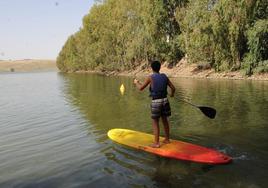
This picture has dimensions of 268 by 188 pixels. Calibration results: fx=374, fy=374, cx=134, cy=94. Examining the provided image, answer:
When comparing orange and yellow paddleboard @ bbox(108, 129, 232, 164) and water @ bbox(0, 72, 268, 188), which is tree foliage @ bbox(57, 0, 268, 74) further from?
orange and yellow paddleboard @ bbox(108, 129, 232, 164)

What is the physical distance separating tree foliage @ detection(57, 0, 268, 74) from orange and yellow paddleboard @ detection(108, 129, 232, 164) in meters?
28.0

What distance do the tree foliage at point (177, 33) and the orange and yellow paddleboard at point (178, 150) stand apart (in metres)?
28.0

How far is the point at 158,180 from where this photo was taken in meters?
9.10

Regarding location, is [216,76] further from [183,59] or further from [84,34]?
[84,34]

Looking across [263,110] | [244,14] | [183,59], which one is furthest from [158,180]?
[183,59]

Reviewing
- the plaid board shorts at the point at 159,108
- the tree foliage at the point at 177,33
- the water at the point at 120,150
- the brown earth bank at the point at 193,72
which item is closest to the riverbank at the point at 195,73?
the brown earth bank at the point at 193,72

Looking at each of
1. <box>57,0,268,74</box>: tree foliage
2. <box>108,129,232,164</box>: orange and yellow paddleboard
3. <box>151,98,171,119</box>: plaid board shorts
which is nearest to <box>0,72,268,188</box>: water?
<box>108,129,232,164</box>: orange and yellow paddleboard

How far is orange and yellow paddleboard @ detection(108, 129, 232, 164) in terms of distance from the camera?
10.1m

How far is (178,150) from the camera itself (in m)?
10.8

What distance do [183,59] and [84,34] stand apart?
45790 millimetres

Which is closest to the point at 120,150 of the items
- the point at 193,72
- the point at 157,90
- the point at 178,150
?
the point at 178,150

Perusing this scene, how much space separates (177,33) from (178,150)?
51.9 meters

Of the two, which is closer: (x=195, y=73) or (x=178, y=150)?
(x=178, y=150)

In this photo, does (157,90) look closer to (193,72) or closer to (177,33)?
(193,72)
